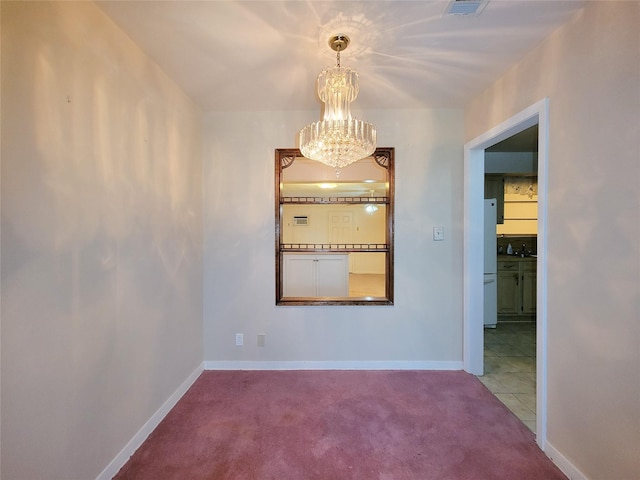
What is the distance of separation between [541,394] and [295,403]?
1.62 m

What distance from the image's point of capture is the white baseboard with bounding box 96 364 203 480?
1.42m

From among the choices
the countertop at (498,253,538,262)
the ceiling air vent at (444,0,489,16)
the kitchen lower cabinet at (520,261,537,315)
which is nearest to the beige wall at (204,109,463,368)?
the ceiling air vent at (444,0,489,16)

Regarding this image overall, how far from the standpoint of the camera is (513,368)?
2.62 metres

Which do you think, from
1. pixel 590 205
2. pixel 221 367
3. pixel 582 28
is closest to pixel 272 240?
pixel 221 367

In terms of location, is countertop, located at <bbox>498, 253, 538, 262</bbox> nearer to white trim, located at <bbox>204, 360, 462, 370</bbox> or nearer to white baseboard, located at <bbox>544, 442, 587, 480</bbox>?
white trim, located at <bbox>204, 360, 462, 370</bbox>

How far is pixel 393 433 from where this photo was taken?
1756 millimetres

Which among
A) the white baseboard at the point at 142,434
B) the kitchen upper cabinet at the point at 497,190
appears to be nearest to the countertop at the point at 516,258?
the kitchen upper cabinet at the point at 497,190

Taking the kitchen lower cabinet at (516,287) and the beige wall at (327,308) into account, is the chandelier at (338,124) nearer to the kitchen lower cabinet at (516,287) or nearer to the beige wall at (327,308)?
the beige wall at (327,308)

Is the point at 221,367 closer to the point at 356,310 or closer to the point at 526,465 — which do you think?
the point at 356,310

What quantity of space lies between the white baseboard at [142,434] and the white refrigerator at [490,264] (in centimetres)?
373

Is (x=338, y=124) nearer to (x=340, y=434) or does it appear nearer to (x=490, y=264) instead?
(x=340, y=434)

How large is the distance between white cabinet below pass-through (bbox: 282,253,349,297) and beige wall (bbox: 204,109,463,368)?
600mm

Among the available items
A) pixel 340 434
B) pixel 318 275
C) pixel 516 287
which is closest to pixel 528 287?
pixel 516 287

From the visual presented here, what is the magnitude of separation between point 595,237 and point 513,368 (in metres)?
1.91
